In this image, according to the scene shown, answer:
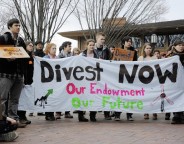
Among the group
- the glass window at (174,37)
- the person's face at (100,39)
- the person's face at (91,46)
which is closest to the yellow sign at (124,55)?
the person's face at (100,39)

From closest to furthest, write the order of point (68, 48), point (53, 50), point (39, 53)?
point (53, 50) → point (39, 53) → point (68, 48)

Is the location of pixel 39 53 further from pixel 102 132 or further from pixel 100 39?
pixel 102 132

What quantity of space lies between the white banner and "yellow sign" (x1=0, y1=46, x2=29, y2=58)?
171 cm

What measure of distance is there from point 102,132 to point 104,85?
191cm

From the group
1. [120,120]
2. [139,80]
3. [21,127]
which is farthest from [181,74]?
[21,127]

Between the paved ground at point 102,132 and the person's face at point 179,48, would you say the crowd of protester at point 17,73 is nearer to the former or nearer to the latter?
the person's face at point 179,48

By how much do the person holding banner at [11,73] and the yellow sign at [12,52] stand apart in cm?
21

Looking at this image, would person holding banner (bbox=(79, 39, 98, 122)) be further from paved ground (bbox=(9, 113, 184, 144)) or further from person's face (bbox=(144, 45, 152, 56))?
person's face (bbox=(144, 45, 152, 56))

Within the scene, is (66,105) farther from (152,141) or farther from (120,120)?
(152,141)

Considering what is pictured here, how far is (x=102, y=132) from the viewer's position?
7.36 metres

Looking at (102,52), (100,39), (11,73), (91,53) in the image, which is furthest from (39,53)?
(11,73)

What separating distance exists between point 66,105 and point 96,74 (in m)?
1.00

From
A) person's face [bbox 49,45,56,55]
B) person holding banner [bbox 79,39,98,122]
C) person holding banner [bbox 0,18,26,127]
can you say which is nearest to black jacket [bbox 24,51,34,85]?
person holding banner [bbox 0,18,26,127]

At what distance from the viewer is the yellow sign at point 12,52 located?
7.04 meters
